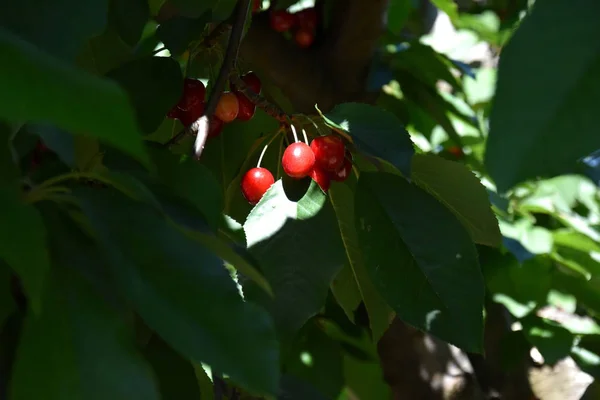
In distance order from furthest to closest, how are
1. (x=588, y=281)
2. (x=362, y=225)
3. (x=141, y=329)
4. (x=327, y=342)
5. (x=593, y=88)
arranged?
(x=588, y=281)
(x=327, y=342)
(x=362, y=225)
(x=141, y=329)
(x=593, y=88)

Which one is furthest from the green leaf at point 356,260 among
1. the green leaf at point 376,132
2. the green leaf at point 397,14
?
the green leaf at point 397,14

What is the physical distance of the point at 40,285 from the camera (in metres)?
0.37

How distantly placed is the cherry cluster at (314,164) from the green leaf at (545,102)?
39 centimetres

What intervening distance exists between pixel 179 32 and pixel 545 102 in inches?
18.3

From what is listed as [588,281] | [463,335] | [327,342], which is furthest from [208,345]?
[588,281]

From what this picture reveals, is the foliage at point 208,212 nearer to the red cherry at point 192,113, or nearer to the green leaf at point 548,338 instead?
the red cherry at point 192,113

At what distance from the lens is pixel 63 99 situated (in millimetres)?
263

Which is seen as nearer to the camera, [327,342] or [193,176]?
[193,176]

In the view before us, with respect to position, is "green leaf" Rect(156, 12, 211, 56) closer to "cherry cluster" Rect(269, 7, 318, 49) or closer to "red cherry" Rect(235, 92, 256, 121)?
"red cherry" Rect(235, 92, 256, 121)

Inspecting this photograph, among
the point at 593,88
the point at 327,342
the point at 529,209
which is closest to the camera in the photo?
the point at 593,88

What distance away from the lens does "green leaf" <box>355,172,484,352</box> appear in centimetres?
61

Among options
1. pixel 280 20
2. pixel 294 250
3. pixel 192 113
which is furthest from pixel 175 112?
pixel 280 20

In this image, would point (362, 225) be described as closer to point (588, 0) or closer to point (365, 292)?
point (365, 292)

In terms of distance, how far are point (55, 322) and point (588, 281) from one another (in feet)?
3.43
